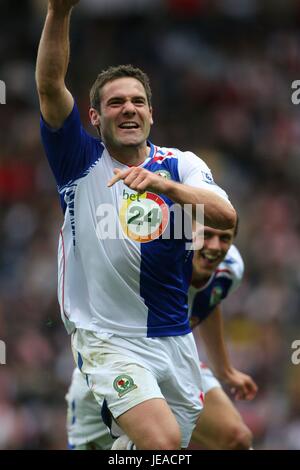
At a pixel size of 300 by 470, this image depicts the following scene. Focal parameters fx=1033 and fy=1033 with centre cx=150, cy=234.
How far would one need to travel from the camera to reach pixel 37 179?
15695mm

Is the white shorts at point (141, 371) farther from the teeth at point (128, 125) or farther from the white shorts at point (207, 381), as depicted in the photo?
the white shorts at point (207, 381)

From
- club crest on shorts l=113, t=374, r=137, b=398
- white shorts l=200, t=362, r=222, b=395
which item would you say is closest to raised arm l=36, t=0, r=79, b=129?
club crest on shorts l=113, t=374, r=137, b=398

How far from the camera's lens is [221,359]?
A: 25.6ft

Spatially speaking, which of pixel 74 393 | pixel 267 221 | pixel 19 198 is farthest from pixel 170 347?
pixel 19 198

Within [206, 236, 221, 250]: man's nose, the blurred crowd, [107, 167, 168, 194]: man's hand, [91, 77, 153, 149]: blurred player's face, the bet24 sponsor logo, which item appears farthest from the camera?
the blurred crowd

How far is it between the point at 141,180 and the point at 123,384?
1.19m

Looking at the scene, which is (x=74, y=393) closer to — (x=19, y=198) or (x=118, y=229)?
(x=118, y=229)

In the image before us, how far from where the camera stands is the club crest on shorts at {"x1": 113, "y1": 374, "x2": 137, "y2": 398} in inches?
222

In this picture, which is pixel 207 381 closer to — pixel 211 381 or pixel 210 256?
pixel 211 381

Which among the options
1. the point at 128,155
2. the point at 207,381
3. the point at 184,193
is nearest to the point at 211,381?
the point at 207,381

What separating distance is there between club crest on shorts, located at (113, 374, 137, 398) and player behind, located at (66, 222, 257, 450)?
1.50 m

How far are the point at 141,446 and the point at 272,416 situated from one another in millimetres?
6664

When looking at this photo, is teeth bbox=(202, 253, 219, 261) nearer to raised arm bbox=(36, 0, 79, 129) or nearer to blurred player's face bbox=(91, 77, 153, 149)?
blurred player's face bbox=(91, 77, 153, 149)

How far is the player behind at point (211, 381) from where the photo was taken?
23.4 feet
